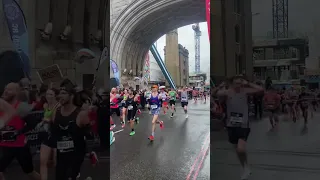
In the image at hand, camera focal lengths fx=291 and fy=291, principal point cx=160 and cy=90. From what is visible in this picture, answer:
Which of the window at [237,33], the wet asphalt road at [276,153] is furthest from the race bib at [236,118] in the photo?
the window at [237,33]

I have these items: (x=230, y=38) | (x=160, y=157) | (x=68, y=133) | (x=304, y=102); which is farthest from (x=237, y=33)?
Result: (x=160, y=157)

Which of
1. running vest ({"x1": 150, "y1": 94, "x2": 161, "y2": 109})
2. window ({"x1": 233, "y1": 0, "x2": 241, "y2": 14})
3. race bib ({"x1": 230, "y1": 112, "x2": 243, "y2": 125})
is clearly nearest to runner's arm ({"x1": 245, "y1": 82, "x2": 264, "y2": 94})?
race bib ({"x1": 230, "y1": 112, "x2": 243, "y2": 125})

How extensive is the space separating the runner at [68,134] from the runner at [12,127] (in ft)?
0.91

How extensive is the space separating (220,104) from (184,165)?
331cm

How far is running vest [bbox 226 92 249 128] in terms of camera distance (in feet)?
7.68

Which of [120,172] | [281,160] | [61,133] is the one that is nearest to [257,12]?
[281,160]

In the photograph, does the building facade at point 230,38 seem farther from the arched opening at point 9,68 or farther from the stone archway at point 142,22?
the stone archway at point 142,22

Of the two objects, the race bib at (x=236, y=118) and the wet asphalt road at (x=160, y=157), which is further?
the wet asphalt road at (x=160, y=157)

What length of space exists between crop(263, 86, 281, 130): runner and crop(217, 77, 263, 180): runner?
0.09m

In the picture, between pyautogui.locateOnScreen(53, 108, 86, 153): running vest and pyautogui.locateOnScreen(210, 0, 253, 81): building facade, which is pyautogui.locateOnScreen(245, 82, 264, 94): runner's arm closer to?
pyautogui.locateOnScreen(210, 0, 253, 81): building facade

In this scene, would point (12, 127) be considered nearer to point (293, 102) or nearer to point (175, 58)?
point (293, 102)

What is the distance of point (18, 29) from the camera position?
2.51 metres

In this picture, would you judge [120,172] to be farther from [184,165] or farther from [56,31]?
[56,31]

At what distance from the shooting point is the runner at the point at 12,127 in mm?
2447
